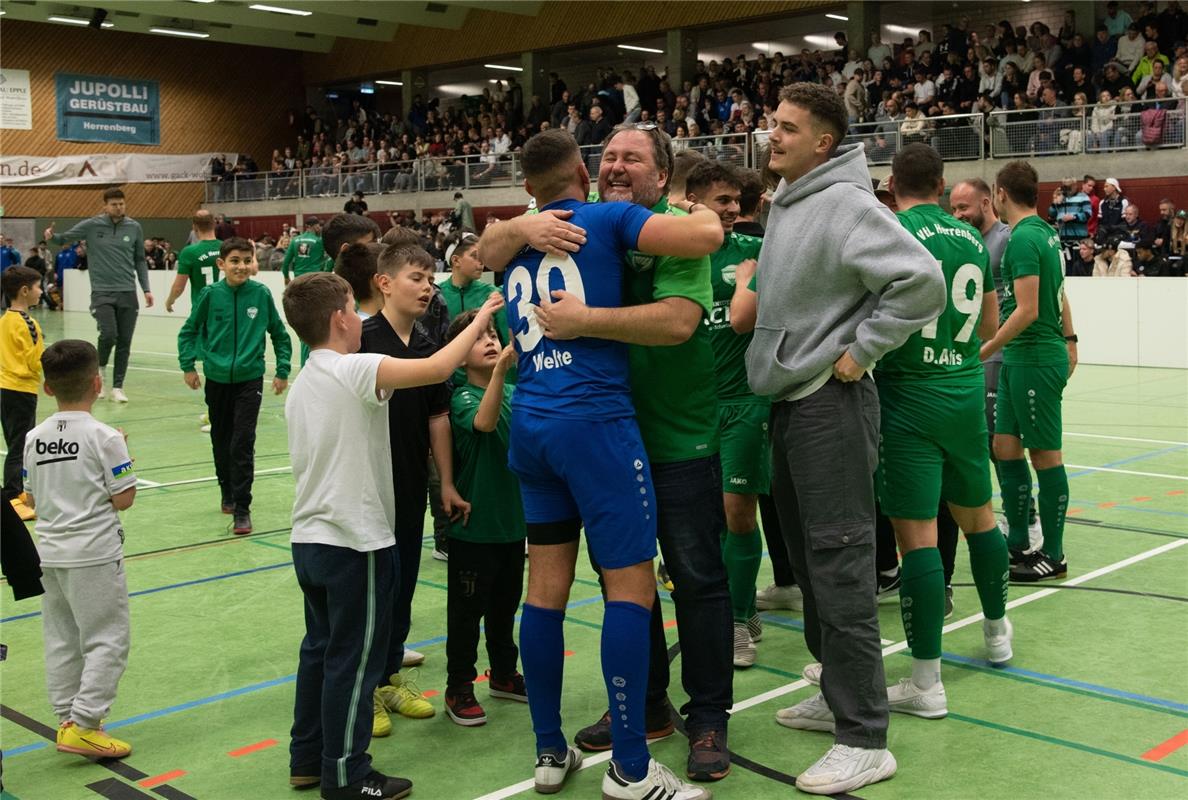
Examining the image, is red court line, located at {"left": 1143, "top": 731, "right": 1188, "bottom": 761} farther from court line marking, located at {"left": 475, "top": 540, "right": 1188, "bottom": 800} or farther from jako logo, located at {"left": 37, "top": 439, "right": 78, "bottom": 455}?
jako logo, located at {"left": 37, "top": 439, "right": 78, "bottom": 455}

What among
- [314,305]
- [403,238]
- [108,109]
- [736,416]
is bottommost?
[736,416]

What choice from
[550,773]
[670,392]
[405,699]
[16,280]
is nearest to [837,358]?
[670,392]

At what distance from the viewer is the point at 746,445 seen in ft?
16.3

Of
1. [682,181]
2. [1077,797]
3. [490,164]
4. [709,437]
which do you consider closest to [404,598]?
[709,437]

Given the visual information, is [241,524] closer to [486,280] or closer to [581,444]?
[486,280]

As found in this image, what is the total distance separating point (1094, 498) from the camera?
26.8 feet

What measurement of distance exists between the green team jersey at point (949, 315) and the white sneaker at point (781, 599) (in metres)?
1.69

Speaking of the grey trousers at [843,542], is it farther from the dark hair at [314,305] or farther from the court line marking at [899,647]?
the dark hair at [314,305]

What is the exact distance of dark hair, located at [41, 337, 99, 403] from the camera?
170 inches

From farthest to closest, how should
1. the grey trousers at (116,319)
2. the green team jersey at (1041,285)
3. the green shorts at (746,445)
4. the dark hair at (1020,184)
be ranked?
the grey trousers at (116,319)
the dark hair at (1020,184)
the green team jersey at (1041,285)
the green shorts at (746,445)

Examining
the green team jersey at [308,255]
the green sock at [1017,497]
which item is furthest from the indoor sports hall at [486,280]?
the green team jersey at [308,255]

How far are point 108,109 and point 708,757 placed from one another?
129 ft

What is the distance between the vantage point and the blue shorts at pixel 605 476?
11.8ft

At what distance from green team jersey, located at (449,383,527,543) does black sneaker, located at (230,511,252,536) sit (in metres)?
3.51
